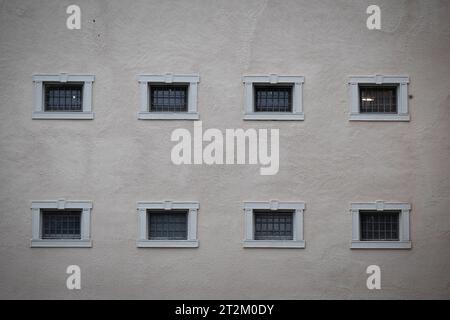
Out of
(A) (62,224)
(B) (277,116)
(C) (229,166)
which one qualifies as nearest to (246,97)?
(B) (277,116)

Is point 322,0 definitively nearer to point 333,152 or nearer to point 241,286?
point 333,152

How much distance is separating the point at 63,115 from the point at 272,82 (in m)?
4.26

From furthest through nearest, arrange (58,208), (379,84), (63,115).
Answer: (379,84), (63,115), (58,208)

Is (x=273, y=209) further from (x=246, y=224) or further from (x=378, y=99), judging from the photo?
(x=378, y=99)

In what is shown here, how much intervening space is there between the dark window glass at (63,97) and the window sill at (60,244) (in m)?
2.68

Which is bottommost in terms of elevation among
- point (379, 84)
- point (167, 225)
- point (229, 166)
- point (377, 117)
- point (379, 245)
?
point (379, 245)

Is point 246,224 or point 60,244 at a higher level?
point 246,224

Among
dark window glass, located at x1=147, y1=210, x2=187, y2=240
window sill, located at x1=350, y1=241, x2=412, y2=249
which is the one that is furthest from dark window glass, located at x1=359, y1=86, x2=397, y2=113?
dark window glass, located at x1=147, y1=210, x2=187, y2=240

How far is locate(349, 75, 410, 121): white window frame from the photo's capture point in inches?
453

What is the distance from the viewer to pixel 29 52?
1155 centimetres

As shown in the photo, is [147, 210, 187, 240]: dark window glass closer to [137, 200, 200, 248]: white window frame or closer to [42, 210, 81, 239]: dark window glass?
[137, 200, 200, 248]: white window frame

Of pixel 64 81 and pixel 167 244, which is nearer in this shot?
pixel 167 244

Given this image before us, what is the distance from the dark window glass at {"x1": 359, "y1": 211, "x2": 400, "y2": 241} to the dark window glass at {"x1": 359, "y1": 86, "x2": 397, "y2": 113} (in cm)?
214

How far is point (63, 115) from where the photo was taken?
1147 centimetres
